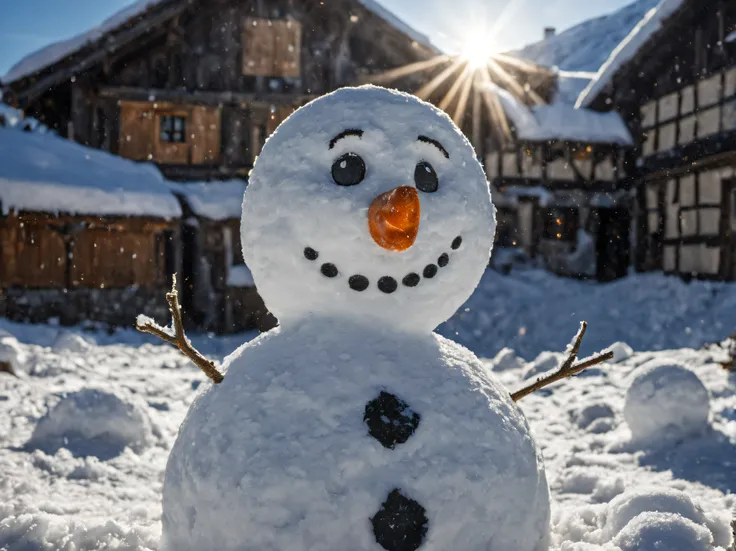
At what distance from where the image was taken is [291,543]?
213 cm

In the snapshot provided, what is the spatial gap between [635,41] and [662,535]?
13752 millimetres

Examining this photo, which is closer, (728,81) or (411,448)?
(411,448)

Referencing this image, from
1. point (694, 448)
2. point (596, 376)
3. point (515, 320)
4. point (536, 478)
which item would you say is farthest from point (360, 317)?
point (515, 320)

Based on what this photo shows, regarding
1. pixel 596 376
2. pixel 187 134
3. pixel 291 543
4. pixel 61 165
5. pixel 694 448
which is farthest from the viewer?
pixel 187 134

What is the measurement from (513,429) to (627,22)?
97519 millimetres

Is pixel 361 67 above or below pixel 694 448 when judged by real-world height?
above

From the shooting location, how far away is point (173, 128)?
1362cm

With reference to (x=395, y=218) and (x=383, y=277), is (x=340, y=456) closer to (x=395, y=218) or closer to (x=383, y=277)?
(x=383, y=277)

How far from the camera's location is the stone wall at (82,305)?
11.5m

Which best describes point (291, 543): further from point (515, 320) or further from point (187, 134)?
point (187, 134)

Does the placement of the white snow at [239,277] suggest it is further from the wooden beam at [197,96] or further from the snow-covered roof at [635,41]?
the snow-covered roof at [635,41]

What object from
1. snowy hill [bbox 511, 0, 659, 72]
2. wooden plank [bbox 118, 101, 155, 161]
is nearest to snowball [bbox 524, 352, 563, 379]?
wooden plank [bbox 118, 101, 155, 161]

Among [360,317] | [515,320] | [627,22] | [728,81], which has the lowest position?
[515,320]

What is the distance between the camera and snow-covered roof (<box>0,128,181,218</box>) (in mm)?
10727
